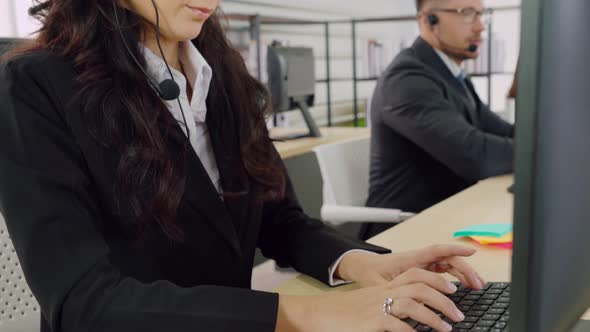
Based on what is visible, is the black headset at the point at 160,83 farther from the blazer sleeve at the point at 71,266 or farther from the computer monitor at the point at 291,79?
the computer monitor at the point at 291,79

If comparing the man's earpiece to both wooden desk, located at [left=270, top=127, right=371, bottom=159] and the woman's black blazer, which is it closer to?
wooden desk, located at [left=270, top=127, right=371, bottom=159]

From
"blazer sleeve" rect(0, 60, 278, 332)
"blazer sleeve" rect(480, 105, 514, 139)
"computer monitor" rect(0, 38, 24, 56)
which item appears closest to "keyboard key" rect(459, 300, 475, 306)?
"blazer sleeve" rect(0, 60, 278, 332)

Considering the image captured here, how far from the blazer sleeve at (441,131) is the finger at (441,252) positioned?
1.10 metres

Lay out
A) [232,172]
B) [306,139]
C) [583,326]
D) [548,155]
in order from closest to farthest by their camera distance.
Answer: [548,155]
[583,326]
[232,172]
[306,139]

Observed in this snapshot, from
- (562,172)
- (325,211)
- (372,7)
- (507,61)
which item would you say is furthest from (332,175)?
(372,7)

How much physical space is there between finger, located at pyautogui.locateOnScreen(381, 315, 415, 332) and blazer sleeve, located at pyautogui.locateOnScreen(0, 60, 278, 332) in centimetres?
13

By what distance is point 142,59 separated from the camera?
3.24 feet

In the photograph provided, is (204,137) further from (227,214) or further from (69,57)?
(69,57)

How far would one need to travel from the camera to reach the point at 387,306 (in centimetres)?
71

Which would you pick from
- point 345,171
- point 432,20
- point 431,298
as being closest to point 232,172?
point 431,298

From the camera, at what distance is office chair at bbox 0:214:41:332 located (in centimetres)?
96

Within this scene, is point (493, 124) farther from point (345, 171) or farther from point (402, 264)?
point (402, 264)

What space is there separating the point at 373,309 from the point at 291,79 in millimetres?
2867

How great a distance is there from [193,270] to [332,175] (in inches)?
36.5
